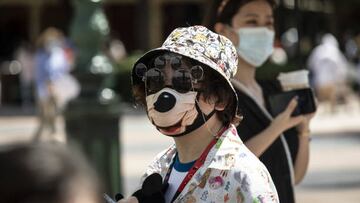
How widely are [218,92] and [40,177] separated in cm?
131

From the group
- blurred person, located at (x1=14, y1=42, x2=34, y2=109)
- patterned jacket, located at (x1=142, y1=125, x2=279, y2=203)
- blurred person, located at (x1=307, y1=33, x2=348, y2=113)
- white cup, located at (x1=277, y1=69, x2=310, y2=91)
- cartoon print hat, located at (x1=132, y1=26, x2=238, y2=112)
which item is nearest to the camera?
patterned jacket, located at (x1=142, y1=125, x2=279, y2=203)

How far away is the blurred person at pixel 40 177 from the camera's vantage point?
1550 mm

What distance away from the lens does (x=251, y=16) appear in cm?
380

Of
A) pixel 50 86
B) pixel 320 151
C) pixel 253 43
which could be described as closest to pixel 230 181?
pixel 253 43

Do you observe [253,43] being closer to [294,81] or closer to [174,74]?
[294,81]

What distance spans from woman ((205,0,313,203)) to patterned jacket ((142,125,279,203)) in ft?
2.66

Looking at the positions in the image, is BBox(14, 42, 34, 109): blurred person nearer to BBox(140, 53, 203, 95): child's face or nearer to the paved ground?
the paved ground

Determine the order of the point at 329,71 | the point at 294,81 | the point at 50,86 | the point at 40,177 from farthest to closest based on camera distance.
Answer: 1. the point at 329,71
2. the point at 50,86
3. the point at 294,81
4. the point at 40,177

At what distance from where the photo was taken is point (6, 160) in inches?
62.2

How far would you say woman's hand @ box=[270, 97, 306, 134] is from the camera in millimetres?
3568

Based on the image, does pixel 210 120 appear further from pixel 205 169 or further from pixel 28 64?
pixel 28 64

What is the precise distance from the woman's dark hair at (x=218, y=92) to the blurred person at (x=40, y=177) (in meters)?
1.18

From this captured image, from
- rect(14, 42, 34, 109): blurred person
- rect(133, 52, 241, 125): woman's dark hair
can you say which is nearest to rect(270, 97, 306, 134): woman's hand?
rect(133, 52, 241, 125): woman's dark hair

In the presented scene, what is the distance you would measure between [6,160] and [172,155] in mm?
1310
